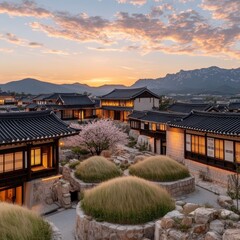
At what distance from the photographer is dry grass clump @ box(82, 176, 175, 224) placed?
1191cm

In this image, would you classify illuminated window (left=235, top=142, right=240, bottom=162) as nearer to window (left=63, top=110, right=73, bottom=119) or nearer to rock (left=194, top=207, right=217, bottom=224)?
rock (left=194, top=207, right=217, bottom=224)

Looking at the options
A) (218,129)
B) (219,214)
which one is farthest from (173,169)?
(219,214)

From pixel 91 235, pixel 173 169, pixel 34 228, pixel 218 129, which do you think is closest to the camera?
pixel 34 228

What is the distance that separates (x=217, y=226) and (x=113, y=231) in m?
4.44

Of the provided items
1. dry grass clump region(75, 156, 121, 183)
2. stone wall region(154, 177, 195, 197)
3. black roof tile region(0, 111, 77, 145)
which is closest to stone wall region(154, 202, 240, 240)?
stone wall region(154, 177, 195, 197)

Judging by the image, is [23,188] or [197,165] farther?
[197,165]

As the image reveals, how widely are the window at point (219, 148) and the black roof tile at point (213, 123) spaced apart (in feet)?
4.64

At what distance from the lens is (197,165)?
88.3 ft

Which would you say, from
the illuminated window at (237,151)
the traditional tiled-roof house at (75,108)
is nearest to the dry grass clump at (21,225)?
the illuminated window at (237,151)

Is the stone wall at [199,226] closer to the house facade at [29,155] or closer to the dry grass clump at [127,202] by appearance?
the dry grass clump at [127,202]

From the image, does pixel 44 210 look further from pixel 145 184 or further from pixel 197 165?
pixel 197 165

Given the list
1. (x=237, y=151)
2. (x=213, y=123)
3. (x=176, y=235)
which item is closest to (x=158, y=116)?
(x=213, y=123)

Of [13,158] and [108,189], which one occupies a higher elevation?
[13,158]

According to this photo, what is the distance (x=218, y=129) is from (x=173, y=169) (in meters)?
6.27
